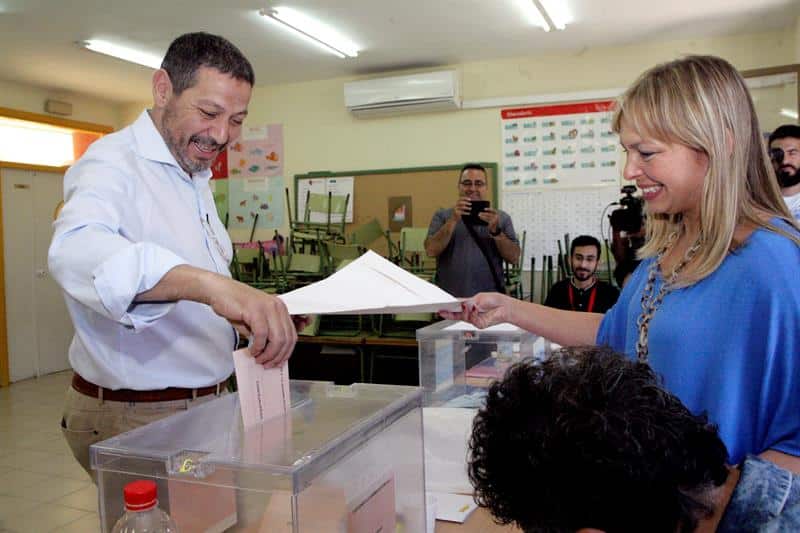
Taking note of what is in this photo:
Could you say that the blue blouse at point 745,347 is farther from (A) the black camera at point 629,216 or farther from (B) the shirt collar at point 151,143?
(A) the black camera at point 629,216

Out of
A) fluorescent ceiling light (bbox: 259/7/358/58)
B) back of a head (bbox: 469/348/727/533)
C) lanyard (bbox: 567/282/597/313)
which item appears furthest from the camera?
fluorescent ceiling light (bbox: 259/7/358/58)

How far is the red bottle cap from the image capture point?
0.68m

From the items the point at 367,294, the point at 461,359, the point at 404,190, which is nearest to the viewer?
the point at 367,294

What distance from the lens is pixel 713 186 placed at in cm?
97

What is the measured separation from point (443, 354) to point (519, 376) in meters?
1.03

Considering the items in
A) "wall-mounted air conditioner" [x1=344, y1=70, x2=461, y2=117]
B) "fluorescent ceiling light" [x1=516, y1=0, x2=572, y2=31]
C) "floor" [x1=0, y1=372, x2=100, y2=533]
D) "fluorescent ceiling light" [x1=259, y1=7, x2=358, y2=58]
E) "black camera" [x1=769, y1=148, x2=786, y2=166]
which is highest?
"fluorescent ceiling light" [x1=516, y1=0, x2=572, y2=31]

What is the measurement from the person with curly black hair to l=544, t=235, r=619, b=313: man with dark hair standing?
3445 mm

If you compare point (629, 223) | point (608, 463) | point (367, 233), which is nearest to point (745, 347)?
point (608, 463)

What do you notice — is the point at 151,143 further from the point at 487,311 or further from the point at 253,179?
the point at 253,179

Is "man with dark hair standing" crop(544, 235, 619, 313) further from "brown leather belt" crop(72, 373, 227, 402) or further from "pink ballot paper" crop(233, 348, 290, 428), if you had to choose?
"pink ballot paper" crop(233, 348, 290, 428)

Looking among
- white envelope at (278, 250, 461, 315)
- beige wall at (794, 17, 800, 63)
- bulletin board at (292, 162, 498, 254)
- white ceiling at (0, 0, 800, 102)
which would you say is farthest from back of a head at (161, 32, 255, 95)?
beige wall at (794, 17, 800, 63)

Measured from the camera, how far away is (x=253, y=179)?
23.8ft

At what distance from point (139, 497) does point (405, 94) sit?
5.87 meters

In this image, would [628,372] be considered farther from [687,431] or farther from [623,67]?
[623,67]
